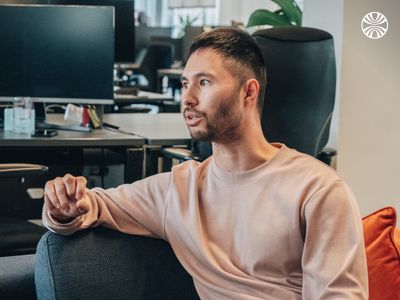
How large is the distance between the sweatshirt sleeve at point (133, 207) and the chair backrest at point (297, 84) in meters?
1.16

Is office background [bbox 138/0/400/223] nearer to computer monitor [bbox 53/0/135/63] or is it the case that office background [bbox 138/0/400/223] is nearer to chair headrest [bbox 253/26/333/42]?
chair headrest [bbox 253/26/333/42]

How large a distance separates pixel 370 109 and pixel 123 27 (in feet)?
4.97

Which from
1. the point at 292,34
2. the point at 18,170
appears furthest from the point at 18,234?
the point at 292,34

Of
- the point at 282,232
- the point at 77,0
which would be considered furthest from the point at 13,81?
the point at 282,232

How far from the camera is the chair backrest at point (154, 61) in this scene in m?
8.16

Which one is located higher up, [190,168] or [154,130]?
[190,168]

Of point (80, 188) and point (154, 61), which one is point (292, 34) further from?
point (154, 61)

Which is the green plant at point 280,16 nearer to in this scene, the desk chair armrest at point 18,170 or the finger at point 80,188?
the desk chair armrest at point 18,170

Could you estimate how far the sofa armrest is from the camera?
163cm

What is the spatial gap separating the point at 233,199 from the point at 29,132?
5.74 ft

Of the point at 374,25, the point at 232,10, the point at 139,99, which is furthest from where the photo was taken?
the point at 232,10

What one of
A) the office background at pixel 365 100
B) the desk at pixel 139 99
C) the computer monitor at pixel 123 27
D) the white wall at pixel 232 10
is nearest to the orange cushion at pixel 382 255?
the office background at pixel 365 100

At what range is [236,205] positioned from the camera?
1.63 metres

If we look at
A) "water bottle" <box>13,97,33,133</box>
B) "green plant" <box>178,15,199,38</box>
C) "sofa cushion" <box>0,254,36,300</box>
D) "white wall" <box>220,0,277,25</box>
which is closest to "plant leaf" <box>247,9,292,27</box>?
"water bottle" <box>13,97,33,133</box>
